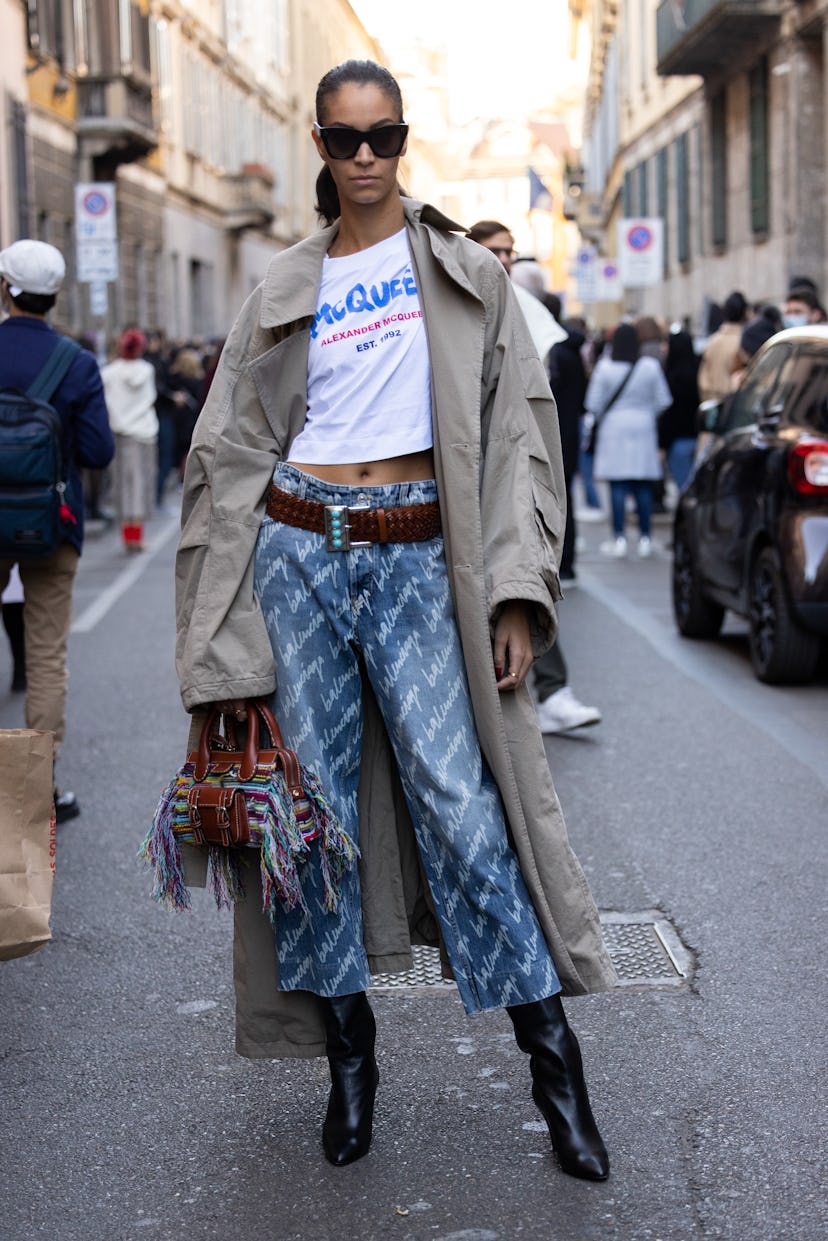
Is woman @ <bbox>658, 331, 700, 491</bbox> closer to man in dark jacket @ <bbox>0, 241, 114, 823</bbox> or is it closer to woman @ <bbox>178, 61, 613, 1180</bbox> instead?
man in dark jacket @ <bbox>0, 241, 114, 823</bbox>

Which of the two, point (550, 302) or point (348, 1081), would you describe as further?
point (550, 302)

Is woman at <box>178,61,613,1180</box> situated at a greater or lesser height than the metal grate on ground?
greater

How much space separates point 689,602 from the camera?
34.0ft

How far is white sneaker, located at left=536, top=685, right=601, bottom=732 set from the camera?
7.61 metres

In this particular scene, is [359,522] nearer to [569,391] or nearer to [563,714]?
[563,714]

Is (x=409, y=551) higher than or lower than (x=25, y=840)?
Result: higher

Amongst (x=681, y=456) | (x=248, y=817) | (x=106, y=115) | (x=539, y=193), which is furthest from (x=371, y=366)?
(x=539, y=193)

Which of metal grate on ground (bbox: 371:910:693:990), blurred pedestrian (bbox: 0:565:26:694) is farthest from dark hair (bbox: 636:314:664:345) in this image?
metal grate on ground (bbox: 371:910:693:990)

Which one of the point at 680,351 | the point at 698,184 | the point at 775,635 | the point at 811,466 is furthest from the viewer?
the point at 698,184

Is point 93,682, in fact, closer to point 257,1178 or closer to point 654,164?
point 257,1178

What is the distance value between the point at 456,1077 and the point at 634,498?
11.2 m

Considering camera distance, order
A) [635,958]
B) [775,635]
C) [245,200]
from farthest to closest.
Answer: [245,200] < [775,635] < [635,958]

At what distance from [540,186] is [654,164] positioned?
12.0 metres

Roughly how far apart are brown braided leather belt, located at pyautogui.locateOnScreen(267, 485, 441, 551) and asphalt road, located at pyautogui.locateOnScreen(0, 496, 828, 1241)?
113 centimetres
